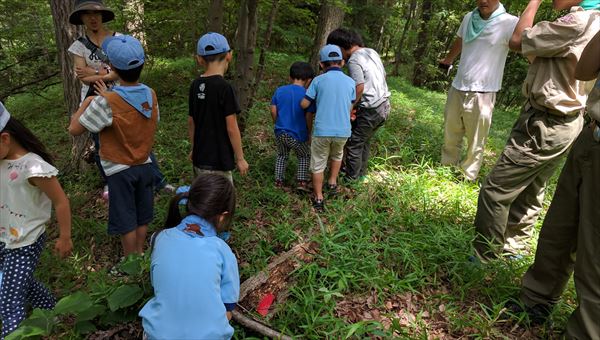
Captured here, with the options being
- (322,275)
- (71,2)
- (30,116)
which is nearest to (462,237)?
(322,275)

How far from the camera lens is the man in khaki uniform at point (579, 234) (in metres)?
2.03

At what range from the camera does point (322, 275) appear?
2855 millimetres

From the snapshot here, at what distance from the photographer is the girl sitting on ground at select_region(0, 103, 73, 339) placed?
2180mm

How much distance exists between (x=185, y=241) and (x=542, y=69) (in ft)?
9.67

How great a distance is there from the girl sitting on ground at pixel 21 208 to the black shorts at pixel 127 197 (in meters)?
0.48

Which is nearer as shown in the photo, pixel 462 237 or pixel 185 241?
pixel 185 241

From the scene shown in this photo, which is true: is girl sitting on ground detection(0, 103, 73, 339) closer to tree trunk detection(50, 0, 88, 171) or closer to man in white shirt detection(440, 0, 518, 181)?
tree trunk detection(50, 0, 88, 171)

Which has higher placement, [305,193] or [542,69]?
[542,69]

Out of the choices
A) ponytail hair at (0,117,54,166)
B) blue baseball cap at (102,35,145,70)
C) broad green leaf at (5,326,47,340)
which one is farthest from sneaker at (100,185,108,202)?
broad green leaf at (5,326,47,340)

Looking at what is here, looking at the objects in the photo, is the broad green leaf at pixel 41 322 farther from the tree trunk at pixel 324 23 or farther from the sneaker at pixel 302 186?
the tree trunk at pixel 324 23

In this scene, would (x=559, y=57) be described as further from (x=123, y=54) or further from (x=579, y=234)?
(x=123, y=54)

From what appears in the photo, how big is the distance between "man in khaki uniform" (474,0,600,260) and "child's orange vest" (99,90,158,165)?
2855 millimetres

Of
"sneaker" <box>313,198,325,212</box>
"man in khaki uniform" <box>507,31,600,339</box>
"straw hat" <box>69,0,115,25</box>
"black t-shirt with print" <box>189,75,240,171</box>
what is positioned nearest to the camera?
"man in khaki uniform" <box>507,31,600,339</box>

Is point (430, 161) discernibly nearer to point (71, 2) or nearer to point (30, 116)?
point (71, 2)
